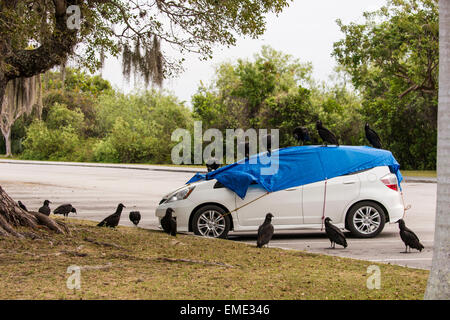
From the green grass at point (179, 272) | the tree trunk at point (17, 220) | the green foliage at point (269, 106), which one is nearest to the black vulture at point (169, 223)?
the green grass at point (179, 272)

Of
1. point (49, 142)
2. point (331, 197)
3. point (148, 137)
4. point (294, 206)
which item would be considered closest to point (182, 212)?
point (294, 206)

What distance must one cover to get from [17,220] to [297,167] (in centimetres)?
488

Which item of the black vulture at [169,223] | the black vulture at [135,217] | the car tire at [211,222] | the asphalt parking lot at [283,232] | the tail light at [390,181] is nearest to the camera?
the asphalt parking lot at [283,232]

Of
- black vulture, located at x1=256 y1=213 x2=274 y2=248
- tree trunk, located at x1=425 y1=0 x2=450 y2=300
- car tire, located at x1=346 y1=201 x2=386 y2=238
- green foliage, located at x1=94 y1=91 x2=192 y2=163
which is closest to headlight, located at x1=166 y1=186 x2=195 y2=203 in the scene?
black vulture, located at x1=256 y1=213 x2=274 y2=248

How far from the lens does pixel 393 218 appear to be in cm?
1119

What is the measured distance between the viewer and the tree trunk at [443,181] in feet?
16.9

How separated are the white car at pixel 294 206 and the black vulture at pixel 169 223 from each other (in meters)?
0.29

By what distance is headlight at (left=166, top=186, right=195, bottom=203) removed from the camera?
11109 mm

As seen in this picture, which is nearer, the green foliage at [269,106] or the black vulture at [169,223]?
the black vulture at [169,223]

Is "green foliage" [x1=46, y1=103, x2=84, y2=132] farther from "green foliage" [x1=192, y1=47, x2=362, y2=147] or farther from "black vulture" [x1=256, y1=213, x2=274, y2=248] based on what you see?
"black vulture" [x1=256, y1=213, x2=274, y2=248]

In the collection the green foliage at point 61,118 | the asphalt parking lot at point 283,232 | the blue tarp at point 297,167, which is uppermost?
the green foliage at point 61,118

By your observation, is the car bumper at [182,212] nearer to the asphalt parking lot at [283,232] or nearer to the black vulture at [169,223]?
the black vulture at [169,223]

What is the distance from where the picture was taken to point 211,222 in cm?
1092

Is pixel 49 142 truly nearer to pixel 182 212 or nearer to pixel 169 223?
pixel 182 212
